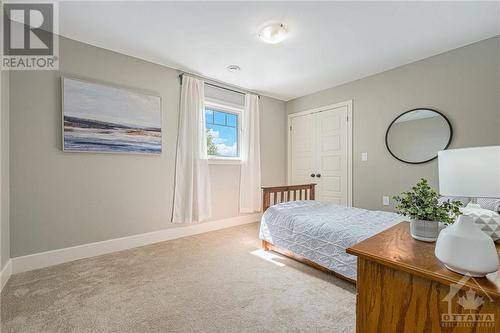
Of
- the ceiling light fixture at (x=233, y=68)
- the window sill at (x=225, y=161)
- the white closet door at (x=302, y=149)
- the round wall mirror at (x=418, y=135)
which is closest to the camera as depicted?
the round wall mirror at (x=418, y=135)

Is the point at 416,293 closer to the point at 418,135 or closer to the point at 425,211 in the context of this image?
the point at 425,211

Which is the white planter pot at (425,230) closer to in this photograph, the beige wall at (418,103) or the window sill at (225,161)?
the beige wall at (418,103)

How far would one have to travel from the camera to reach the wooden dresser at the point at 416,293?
27.0 inches

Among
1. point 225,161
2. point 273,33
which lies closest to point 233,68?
point 273,33

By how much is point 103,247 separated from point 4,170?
1.18 m

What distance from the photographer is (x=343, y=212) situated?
2.44 metres

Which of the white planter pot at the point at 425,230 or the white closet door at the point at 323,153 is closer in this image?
the white planter pot at the point at 425,230

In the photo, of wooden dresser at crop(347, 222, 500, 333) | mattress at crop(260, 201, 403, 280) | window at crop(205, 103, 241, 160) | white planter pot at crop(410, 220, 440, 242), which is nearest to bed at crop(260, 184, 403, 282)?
mattress at crop(260, 201, 403, 280)


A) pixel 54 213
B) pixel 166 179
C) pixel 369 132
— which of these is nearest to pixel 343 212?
pixel 369 132

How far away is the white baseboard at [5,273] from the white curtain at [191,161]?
1.54m

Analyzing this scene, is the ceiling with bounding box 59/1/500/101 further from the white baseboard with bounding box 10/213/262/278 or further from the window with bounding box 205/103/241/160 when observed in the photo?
the white baseboard with bounding box 10/213/262/278

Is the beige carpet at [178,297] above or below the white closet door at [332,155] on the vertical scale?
below

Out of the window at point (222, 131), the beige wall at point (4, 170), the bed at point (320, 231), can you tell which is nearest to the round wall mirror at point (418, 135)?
the bed at point (320, 231)

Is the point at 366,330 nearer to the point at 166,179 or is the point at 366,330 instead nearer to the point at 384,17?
the point at 384,17
